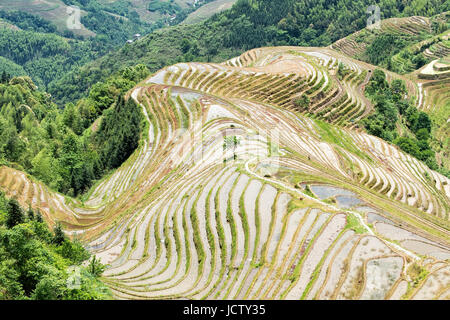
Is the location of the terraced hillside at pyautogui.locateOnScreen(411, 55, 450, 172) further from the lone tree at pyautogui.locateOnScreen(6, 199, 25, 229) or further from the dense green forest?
the lone tree at pyautogui.locateOnScreen(6, 199, 25, 229)

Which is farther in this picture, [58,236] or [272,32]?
[272,32]

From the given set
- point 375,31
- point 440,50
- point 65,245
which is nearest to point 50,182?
point 65,245

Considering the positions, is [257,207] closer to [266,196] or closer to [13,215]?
[266,196]

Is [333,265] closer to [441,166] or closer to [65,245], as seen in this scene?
[65,245]

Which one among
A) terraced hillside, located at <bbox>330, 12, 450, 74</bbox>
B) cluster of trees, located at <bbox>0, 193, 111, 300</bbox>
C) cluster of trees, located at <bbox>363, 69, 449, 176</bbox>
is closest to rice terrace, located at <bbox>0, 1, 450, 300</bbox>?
cluster of trees, located at <bbox>363, 69, 449, 176</bbox>

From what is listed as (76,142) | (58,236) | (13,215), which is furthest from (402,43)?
(13,215)

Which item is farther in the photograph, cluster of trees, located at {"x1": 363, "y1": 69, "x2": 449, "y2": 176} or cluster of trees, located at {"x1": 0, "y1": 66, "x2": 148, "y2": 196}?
cluster of trees, located at {"x1": 363, "y1": 69, "x2": 449, "y2": 176}
